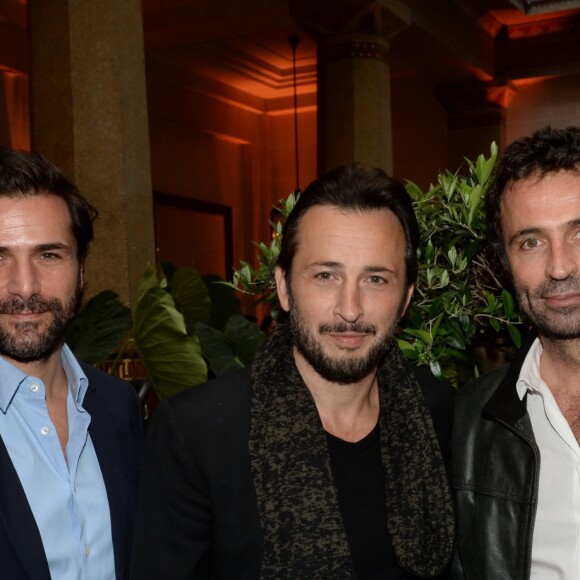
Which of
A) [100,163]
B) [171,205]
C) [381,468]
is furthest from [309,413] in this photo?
[171,205]

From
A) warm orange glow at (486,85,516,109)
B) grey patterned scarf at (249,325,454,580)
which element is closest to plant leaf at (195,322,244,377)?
grey patterned scarf at (249,325,454,580)

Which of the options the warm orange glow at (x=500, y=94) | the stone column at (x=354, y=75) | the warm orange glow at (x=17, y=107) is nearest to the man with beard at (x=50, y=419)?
the stone column at (x=354, y=75)

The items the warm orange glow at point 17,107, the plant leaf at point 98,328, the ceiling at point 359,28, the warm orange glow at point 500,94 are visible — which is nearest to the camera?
the plant leaf at point 98,328

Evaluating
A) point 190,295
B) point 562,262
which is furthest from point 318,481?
point 190,295

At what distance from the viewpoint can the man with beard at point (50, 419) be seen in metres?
1.75

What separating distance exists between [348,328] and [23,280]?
770 millimetres

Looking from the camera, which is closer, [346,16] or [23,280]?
[23,280]

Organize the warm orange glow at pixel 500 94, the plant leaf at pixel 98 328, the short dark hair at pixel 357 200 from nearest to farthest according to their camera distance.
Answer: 1. the short dark hair at pixel 357 200
2. the plant leaf at pixel 98 328
3. the warm orange glow at pixel 500 94

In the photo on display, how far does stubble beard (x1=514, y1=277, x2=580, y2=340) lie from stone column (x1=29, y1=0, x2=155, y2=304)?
8.24 feet

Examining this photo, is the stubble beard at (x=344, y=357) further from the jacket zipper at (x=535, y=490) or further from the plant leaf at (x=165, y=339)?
the plant leaf at (x=165, y=339)

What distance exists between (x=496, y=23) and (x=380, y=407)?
31.0ft

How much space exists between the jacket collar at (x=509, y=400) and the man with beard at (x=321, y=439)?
0.16 m

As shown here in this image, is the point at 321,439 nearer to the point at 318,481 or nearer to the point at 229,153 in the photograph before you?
the point at 318,481

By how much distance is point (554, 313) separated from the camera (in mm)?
1884
